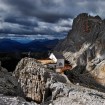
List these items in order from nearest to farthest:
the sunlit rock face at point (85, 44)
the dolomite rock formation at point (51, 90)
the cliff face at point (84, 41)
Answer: the dolomite rock formation at point (51, 90) < the sunlit rock face at point (85, 44) < the cliff face at point (84, 41)

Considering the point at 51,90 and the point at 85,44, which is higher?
the point at 85,44

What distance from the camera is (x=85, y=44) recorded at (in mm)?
138375

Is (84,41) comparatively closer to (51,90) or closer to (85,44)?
(85,44)

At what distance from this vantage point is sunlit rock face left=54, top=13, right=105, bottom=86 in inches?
4339

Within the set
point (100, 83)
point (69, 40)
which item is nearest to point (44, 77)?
point (100, 83)

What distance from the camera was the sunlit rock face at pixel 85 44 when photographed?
11022 cm

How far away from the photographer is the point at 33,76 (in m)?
47.3

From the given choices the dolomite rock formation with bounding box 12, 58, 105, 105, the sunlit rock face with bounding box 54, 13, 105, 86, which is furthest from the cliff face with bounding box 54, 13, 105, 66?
the dolomite rock formation with bounding box 12, 58, 105, 105

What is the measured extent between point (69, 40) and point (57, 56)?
141ft

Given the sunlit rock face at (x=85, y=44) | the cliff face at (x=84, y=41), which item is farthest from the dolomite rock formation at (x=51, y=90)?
the cliff face at (x=84, y=41)

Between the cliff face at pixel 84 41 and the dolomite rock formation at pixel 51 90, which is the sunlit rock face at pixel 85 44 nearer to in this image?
the cliff face at pixel 84 41

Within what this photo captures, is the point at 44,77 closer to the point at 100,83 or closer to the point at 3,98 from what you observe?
the point at 3,98

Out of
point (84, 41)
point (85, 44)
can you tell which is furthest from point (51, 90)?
point (84, 41)

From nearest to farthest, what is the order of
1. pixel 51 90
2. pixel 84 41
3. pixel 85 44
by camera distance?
pixel 51 90 < pixel 85 44 < pixel 84 41
